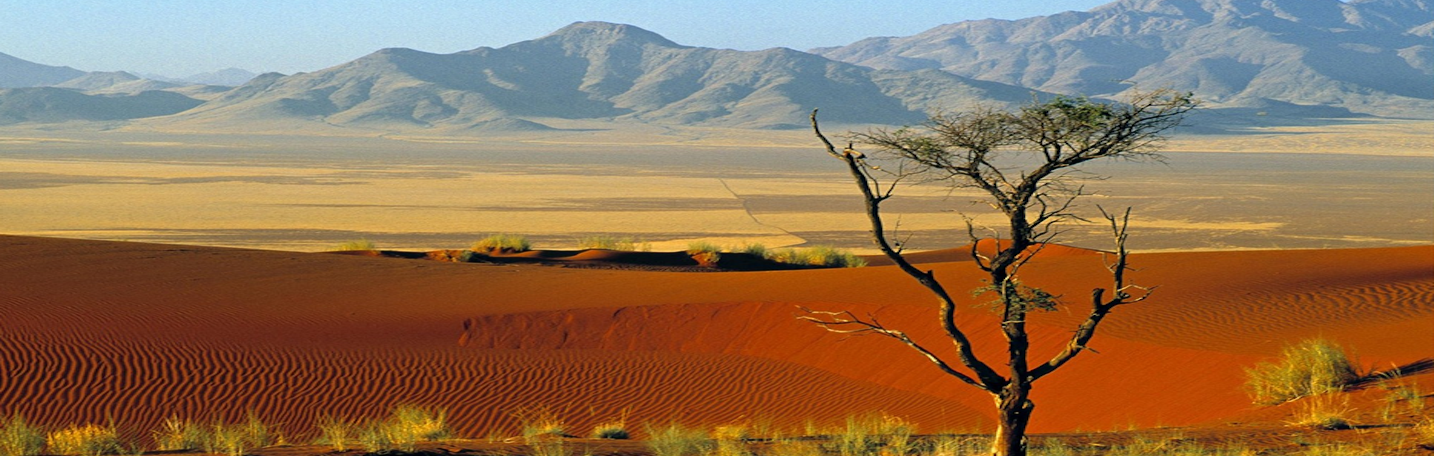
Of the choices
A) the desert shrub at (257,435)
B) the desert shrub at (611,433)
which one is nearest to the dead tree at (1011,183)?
the desert shrub at (611,433)

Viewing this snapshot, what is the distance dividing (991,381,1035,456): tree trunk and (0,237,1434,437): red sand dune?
3749mm

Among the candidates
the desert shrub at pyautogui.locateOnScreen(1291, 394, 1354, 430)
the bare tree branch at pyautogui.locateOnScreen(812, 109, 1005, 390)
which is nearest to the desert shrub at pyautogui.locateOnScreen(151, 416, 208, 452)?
the bare tree branch at pyautogui.locateOnScreen(812, 109, 1005, 390)

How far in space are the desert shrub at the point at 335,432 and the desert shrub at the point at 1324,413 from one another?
7353mm

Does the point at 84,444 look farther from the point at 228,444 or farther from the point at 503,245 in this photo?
the point at 503,245

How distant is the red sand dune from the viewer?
1288 centimetres

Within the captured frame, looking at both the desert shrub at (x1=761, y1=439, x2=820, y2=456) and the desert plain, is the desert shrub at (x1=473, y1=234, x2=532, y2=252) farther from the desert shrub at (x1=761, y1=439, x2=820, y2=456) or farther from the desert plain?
the desert shrub at (x1=761, y1=439, x2=820, y2=456)

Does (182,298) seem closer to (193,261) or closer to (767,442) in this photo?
(193,261)

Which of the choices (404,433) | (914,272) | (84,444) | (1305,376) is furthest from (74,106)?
(914,272)

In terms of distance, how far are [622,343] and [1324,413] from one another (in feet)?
27.5

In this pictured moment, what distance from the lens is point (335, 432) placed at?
9.41 metres

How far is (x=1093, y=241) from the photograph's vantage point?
128 feet

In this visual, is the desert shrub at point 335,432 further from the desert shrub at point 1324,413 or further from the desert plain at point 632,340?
the desert shrub at point 1324,413

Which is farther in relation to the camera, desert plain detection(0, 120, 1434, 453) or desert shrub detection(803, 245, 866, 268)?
desert shrub detection(803, 245, 866, 268)

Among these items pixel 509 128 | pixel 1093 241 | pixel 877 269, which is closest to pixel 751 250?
pixel 877 269
